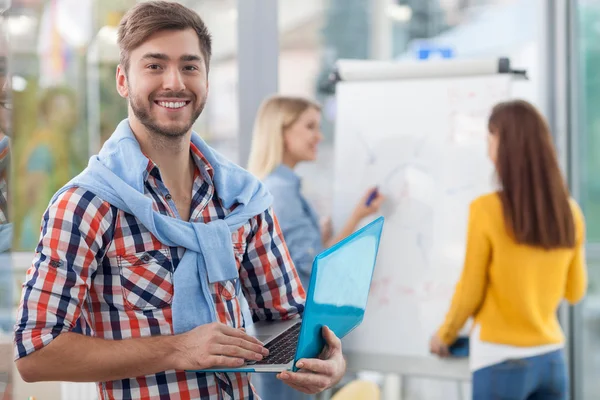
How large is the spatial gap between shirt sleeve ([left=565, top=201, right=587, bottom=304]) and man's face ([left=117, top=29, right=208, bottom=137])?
1779 mm

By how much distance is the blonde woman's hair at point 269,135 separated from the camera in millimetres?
3074

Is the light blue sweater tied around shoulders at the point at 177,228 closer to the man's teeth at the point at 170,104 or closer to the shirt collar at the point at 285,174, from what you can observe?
the man's teeth at the point at 170,104

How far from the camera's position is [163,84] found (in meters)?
1.43

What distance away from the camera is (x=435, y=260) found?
3086 mm

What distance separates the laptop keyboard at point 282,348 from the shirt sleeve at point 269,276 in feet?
0.21

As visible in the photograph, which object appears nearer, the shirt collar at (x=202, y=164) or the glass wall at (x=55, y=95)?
the shirt collar at (x=202, y=164)

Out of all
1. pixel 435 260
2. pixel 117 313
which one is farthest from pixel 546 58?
pixel 117 313

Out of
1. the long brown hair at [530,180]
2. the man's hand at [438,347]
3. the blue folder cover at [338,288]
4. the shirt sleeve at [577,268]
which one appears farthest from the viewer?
the man's hand at [438,347]

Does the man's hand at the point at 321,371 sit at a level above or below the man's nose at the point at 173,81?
below

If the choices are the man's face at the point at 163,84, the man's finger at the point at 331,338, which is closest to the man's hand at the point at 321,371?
the man's finger at the point at 331,338

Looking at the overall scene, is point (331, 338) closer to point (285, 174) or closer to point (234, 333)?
point (234, 333)

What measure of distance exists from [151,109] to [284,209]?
5.24 feet

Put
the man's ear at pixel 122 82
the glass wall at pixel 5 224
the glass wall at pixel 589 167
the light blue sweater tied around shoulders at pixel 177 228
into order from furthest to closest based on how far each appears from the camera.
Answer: the glass wall at pixel 589 167 < the man's ear at pixel 122 82 < the light blue sweater tied around shoulders at pixel 177 228 < the glass wall at pixel 5 224

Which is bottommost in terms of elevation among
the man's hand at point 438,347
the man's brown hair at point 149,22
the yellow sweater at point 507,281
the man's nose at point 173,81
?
the man's hand at point 438,347
